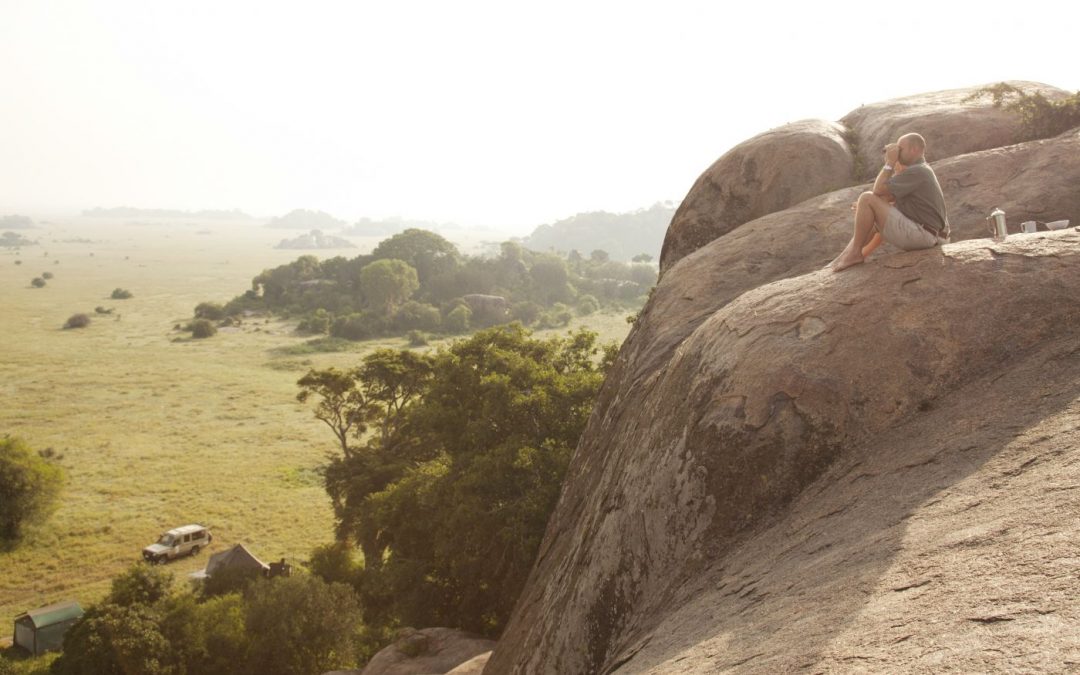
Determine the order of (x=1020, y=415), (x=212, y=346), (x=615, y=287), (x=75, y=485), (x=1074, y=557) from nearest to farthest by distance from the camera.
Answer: (x=1074, y=557) < (x=1020, y=415) < (x=75, y=485) < (x=212, y=346) < (x=615, y=287)

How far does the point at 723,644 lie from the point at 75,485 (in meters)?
45.3

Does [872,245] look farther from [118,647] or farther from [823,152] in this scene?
[118,647]

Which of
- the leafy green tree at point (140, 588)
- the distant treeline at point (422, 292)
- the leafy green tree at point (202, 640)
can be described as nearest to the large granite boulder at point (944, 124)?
the leafy green tree at point (202, 640)

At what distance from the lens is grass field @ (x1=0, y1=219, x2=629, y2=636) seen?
1294 inches

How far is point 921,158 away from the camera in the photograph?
873cm

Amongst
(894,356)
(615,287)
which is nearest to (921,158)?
(894,356)

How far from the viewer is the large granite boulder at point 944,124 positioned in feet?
47.2

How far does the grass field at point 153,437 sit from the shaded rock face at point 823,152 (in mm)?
25740

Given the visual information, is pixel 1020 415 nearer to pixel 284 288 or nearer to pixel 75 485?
pixel 75 485

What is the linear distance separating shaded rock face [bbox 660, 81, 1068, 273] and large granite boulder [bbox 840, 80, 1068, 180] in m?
0.02

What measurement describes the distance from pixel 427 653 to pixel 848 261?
541 inches

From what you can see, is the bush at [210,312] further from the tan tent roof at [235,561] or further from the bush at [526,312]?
the tan tent roof at [235,561]

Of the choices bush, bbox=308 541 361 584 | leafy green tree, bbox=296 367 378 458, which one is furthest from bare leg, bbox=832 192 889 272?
leafy green tree, bbox=296 367 378 458

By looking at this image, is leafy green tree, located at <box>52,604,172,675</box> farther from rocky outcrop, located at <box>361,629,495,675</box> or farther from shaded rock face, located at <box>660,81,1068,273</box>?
shaded rock face, located at <box>660,81,1068,273</box>
